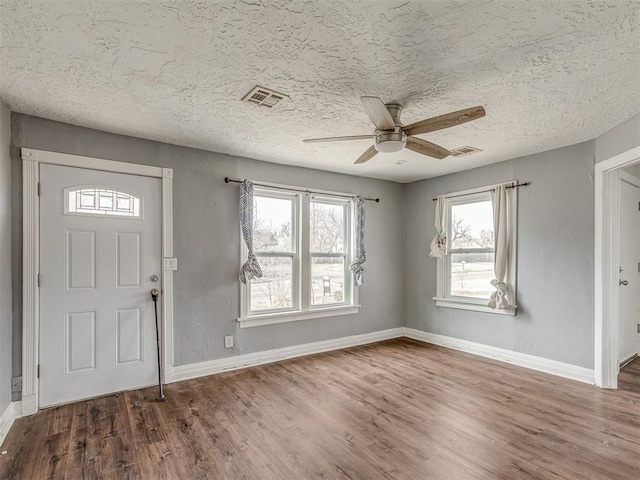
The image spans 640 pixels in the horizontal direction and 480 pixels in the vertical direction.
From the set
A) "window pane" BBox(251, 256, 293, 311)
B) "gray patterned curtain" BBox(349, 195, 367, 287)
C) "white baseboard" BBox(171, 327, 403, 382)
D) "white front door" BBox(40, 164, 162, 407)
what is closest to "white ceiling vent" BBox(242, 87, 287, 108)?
"white front door" BBox(40, 164, 162, 407)

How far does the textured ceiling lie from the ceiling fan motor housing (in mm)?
281

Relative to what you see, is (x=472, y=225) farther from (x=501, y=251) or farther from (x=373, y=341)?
(x=373, y=341)

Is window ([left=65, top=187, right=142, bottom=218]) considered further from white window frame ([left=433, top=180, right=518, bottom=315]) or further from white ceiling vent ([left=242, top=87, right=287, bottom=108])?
white window frame ([left=433, top=180, right=518, bottom=315])

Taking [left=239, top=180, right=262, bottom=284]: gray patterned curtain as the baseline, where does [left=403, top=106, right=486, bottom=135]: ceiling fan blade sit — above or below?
above

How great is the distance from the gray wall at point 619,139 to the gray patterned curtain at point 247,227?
3.65 meters

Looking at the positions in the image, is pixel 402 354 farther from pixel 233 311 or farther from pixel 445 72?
pixel 445 72

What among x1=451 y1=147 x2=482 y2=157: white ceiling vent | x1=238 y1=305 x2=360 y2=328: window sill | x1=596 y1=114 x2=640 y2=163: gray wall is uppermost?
x1=451 y1=147 x2=482 y2=157: white ceiling vent

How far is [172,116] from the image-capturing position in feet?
9.68

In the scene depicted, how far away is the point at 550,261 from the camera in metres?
3.87

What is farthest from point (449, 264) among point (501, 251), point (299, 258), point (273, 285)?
point (273, 285)

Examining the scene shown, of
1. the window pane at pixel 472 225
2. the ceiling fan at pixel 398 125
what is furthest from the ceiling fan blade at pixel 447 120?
the window pane at pixel 472 225

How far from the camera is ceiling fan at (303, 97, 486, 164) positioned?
2.20 meters

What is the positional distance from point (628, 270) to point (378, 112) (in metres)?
3.95

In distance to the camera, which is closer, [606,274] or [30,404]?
[30,404]
